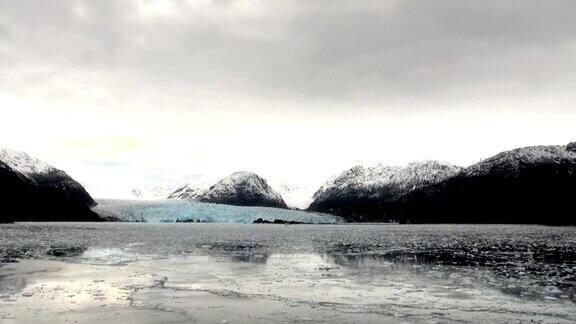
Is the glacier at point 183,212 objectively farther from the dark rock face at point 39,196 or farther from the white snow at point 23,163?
the white snow at point 23,163

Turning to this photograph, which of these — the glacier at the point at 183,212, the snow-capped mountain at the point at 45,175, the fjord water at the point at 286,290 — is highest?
the snow-capped mountain at the point at 45,175

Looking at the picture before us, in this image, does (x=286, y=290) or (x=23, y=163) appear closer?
(x=286, y=290)

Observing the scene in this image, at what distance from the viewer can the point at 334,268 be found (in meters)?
29.1

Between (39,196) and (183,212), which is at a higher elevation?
(39,196)

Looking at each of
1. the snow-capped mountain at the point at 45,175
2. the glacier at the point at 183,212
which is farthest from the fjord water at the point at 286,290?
the snow-capped mountain at the point at 45,175

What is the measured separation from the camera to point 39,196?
172m

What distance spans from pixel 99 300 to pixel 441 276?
16.1m

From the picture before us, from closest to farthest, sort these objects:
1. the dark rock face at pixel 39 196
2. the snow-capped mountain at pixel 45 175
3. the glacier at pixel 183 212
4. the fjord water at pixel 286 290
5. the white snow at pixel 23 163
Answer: the fjord water at pixel 286 290 → the glacier at pixel 183 212 → the dark rock face at pixel 39 196 → the white snow at pixel 23 163 → the snow-capped mountain at pixel 45 175

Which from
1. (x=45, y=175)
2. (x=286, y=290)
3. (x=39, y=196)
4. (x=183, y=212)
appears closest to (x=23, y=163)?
(x=45, y=175)

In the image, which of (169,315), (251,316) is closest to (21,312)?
(169,315)

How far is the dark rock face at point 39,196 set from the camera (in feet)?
503

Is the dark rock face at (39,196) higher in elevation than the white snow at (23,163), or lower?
lower

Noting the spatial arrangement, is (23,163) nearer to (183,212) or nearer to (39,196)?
(39,196)

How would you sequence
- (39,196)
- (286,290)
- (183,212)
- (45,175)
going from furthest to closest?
(45,175)
(39,196)
(183,212)
(286,290)
